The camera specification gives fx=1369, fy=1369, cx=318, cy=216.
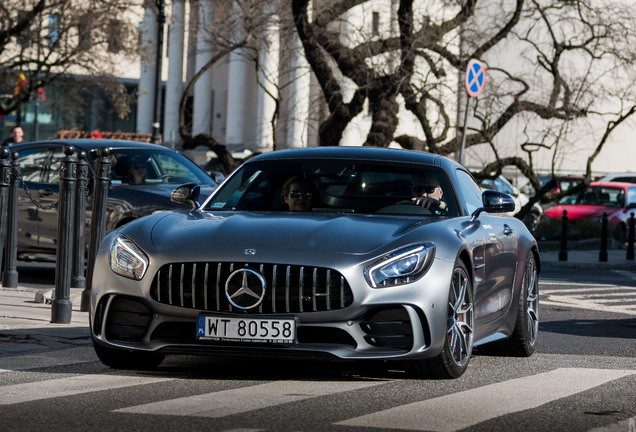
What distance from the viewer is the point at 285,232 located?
7598 millimetres

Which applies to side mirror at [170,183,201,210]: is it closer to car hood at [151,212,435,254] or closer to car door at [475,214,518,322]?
car hood at [151,212,435,254]

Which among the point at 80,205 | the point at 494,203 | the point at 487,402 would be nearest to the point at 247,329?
the point at 487,402

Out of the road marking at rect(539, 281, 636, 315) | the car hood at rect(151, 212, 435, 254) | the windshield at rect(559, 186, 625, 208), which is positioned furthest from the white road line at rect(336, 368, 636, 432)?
the windshield at rect(559, 186, 625, 208)

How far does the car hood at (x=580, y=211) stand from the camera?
33.5 meters

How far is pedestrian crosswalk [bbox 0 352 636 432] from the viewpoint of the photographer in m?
6.25

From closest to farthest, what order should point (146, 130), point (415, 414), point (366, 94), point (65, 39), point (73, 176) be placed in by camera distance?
point (415, 414) → point (73, 176) → point (366, 94) → point (65, 39) → point (146, 130)

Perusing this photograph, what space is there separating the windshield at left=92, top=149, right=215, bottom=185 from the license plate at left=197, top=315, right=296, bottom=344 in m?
8.40

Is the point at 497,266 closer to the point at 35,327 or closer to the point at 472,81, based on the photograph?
the point at 35,327

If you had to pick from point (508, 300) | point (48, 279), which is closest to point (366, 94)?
point (48, 279)

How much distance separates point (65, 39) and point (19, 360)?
30.8 metres

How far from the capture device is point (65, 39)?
38.4 meters

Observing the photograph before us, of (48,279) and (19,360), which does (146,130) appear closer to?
(48,279)

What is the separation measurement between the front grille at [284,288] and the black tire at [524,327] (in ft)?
8.38

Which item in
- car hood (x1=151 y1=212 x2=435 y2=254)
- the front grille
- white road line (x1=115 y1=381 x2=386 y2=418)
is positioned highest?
car hood (x1=151 y1=212 x2=435 y2=254)
